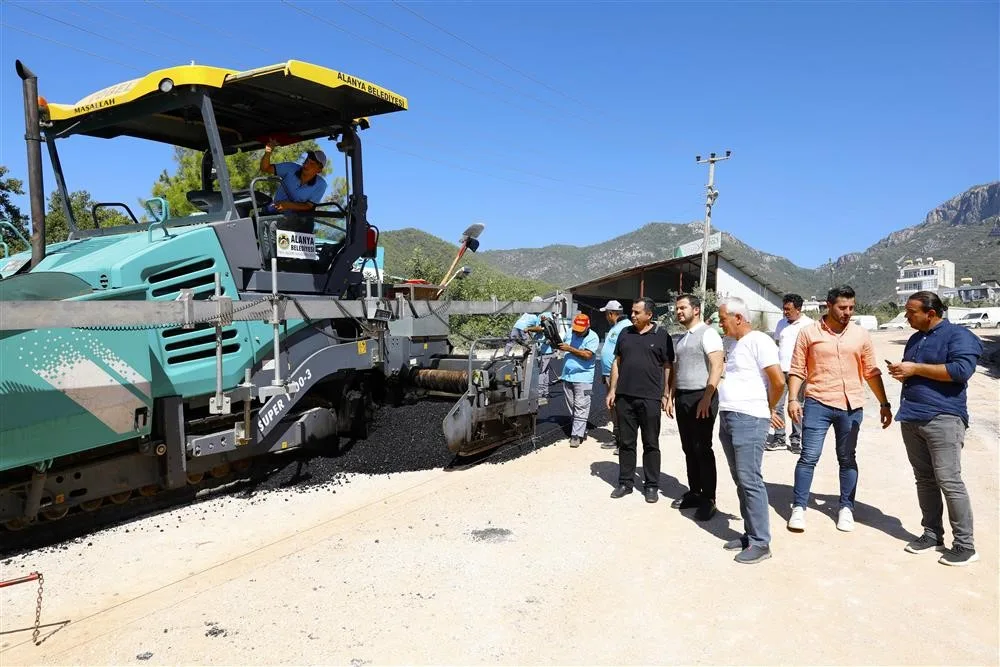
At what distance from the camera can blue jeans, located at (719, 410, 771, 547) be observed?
12.7ft

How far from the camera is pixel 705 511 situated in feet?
15.0

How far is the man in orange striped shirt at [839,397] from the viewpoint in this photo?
173 inches

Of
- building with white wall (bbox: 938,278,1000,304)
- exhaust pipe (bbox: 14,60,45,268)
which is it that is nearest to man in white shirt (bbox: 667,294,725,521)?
exhaust pipe (bbox: 14,60,45,268)

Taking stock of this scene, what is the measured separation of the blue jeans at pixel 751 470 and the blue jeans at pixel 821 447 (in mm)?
647

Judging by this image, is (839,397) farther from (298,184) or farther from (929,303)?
(298,184)

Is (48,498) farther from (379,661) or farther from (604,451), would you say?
(604,451)

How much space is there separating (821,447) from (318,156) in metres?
4.21

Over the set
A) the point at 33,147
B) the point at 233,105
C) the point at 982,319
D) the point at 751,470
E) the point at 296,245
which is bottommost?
the point at 982,319

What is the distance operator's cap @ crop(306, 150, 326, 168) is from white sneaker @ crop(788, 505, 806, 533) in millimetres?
4255

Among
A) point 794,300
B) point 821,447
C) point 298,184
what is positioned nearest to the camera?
point 821,447

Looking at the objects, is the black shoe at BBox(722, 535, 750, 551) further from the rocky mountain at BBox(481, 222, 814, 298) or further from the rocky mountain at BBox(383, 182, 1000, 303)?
the rocky mountain at BBox(481, 222, 814, 298)

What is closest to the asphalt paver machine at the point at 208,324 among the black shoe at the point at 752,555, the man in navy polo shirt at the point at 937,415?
the black shoe at the point at 752,555

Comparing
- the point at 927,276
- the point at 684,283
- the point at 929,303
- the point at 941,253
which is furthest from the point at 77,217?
the point at 941,253

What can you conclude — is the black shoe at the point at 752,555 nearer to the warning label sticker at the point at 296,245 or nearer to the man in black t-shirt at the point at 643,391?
the man in black t-shirt at the point at 643,391
